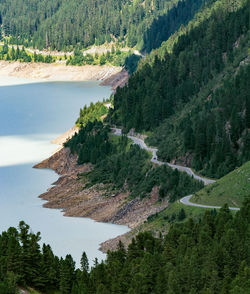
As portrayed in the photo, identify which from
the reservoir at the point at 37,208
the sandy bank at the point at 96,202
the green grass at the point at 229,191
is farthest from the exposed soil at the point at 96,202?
the green grass at the point at 229,191

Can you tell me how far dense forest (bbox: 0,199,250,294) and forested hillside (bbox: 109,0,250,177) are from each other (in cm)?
3744

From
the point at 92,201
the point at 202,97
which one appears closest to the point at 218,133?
the point at 92,201

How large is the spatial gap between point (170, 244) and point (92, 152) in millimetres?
73376

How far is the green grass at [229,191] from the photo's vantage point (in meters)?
100

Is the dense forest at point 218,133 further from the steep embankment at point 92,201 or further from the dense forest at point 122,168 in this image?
the steep embankment at point 92,201

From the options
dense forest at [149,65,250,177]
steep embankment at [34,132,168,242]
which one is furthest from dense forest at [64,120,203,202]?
dense forest at [149,65,250,177]

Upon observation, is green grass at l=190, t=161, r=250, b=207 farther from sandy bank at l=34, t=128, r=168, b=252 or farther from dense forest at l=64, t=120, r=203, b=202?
sandy bank at l=34, t=128, r=168, b=252

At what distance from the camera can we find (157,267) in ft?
247

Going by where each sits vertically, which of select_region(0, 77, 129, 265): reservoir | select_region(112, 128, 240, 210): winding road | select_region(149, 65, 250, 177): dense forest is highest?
select_region(149, 65, 250, 177): dense forest

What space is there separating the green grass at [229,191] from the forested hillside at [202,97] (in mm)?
11902

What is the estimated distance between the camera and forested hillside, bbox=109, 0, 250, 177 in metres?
126

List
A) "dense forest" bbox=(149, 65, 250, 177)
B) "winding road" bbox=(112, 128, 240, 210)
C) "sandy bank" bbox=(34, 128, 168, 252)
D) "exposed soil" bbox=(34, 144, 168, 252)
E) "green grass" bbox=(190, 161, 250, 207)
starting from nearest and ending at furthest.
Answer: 1. "green grass" bbox=(190, 161, 250, 207)
2. "winding road" bbox=(112, 128, 240, 210)
3. "sandy bank" bbox=(34, 128, 168, 252)
4. "exposed soil" bbox=(34, 144, 168, 252)
5. "dense forest" bbox=(149, 65, 250, 177)

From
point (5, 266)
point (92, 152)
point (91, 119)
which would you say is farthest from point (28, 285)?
point (91, 119)

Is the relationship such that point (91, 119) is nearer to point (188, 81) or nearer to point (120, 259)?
point (188, 81)
